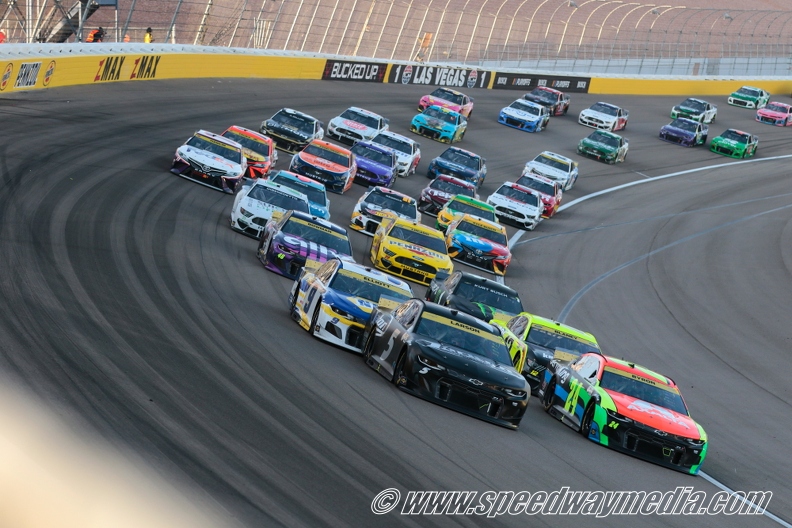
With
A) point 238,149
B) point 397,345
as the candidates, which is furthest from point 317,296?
point 238,149

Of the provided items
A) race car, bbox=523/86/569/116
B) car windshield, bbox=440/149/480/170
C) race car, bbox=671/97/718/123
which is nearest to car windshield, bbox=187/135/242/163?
car windshield, bbox=440/149/480/170

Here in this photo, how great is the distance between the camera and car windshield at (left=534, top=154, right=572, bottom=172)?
39.8 m

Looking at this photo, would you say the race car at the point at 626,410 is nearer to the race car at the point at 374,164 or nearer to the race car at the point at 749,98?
the race car at the point at 374,164

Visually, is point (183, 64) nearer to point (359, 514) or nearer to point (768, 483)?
point (768, 483)

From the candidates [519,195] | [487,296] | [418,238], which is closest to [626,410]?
[487,296]

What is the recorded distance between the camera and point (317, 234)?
71.6 ft

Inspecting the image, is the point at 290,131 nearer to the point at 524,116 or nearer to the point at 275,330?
the point at 524,116

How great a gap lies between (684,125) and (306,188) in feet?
101

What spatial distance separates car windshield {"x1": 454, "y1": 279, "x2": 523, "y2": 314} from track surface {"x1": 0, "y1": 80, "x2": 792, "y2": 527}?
2.67m

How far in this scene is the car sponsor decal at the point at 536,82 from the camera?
5791 centimetres

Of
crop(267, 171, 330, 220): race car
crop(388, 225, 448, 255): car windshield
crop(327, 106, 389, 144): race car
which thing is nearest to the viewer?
crop(388, 225, 448, 255): car windshield

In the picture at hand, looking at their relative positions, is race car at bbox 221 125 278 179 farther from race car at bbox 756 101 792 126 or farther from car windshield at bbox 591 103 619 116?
race car at bbox 756 101 792 126

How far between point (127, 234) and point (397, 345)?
738cm
